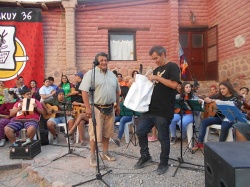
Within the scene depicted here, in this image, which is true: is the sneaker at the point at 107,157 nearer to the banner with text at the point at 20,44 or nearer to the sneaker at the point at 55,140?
the sneaker at the point at 55,140

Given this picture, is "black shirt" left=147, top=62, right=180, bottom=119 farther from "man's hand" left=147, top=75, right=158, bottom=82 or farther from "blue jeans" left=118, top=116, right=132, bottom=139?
"blue jeans" left=118, top=116, right=132, bottom=139

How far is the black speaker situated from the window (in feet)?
21.8

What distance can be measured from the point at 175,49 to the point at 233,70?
2.03 meters

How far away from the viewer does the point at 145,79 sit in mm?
3453

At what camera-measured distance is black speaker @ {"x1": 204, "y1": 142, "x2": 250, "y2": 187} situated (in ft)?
5.39

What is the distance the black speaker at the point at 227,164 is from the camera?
1643 millimetres

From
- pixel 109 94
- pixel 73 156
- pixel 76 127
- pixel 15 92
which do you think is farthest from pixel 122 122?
pixel 15 92

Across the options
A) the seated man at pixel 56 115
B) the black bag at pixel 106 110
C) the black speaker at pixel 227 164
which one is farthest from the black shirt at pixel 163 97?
the seated man at pixel 56 115

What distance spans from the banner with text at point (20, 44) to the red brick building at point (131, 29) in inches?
10.2

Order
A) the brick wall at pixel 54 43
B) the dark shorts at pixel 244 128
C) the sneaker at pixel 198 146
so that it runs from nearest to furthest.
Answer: the dark shorts at pixel 244 128 < the sneaker at pixel 198 146 < the brick wall at pixel 54 43

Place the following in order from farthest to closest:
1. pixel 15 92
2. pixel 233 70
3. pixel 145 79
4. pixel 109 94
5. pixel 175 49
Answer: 1. pixel 175 49
2. pixel 233 70
3. pixel 15 92
4. pixel 109 94
5. pixel 145 79

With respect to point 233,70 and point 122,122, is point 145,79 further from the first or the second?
point 233,70

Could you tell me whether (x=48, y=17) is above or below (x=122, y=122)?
above

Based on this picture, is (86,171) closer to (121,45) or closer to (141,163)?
(141,163)
